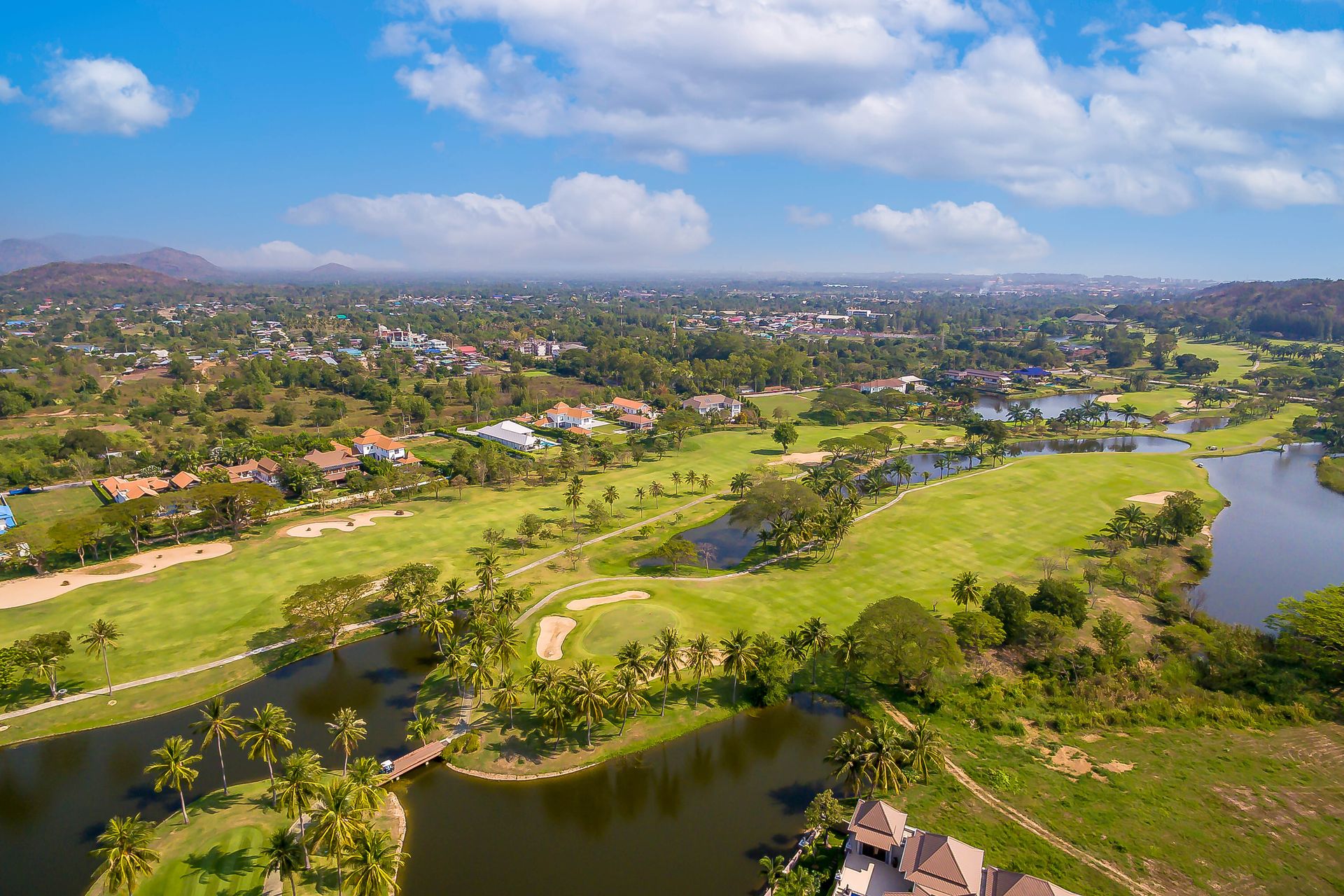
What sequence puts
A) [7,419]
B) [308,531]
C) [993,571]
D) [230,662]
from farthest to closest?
[7,419]
[308,531]
[993,571]
[230,662]

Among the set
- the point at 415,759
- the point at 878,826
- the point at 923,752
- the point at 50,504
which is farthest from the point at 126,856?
the point at 50,504

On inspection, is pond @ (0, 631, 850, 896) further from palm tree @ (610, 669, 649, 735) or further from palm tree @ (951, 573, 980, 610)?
palm tree @ (951, 573, 980, 610)

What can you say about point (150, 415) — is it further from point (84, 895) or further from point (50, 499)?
point (84, 895)

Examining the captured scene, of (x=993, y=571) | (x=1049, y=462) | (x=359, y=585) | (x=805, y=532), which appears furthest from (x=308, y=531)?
(x=1049, y=462)

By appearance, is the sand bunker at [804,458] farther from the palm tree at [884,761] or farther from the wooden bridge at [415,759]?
the wooden bridge at [415,759]

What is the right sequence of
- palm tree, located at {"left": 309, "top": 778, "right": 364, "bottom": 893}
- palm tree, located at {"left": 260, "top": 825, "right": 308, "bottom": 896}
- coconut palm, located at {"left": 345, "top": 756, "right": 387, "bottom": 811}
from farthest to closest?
A: coconut palm, located at {"left": 345, "top": 756, "right": 387, "bottom": 811}, palm tree, located at {"left": 309, "top": 778, "right": 364, "bottom": 893}, palm tree, located at {"left": 260, "top": 825, "right": 308, "bottom": 896}

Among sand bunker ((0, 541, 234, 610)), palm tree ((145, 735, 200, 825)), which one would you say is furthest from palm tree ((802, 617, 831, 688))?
sand bunker ((0, 541, 234, 610))

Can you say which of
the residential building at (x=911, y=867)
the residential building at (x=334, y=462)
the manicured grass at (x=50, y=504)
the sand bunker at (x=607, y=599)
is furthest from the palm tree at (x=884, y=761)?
the manicured grass at (x=50, y=504)
